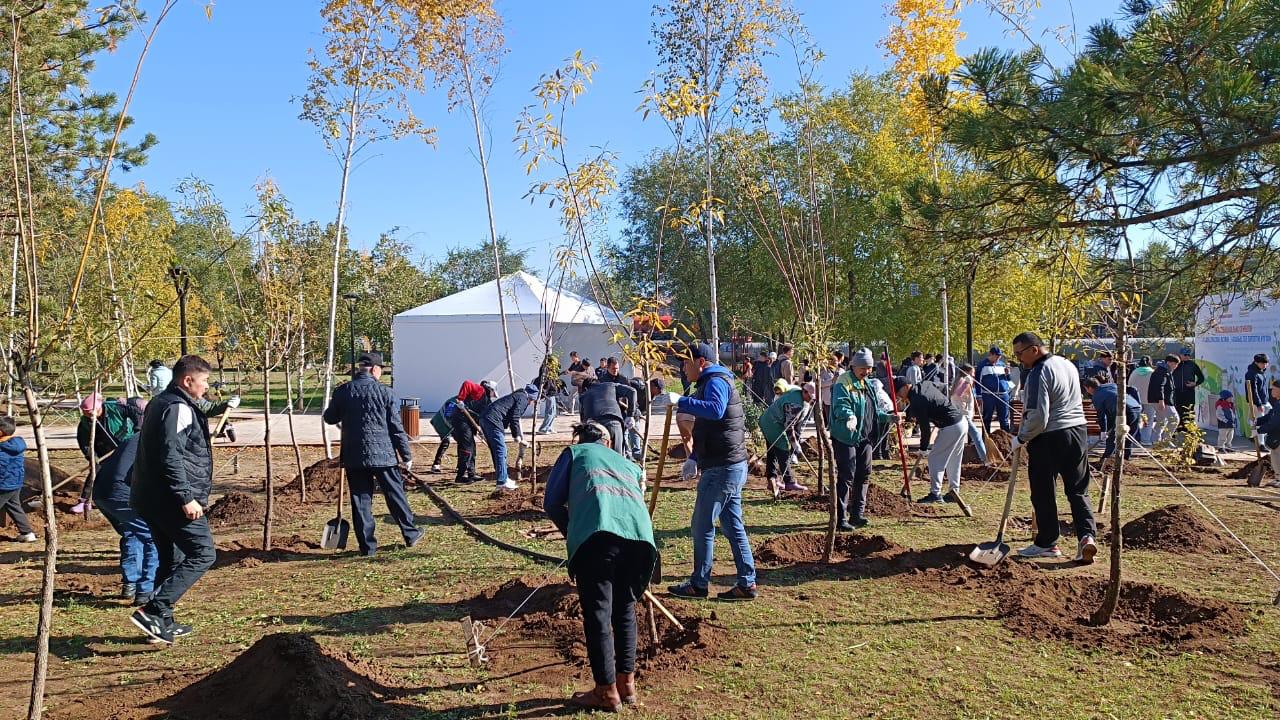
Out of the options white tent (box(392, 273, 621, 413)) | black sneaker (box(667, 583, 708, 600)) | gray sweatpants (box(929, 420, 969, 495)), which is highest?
white tent (box(392, 273, 621, 413))

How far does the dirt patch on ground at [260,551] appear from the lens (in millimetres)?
7612

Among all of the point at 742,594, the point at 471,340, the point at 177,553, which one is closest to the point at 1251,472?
the point at 742,594

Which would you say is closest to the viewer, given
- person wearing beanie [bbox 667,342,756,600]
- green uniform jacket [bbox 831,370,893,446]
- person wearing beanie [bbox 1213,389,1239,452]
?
person wearing beanie [bbox 667,342,756,600]

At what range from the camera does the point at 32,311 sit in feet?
10.8

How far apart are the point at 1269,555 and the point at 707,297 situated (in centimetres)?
2533

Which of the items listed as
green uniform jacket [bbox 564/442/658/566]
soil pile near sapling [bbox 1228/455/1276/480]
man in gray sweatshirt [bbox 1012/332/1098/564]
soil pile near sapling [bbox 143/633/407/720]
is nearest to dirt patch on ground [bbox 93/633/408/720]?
soil pile near sapling [bbox 143/633/407/720]

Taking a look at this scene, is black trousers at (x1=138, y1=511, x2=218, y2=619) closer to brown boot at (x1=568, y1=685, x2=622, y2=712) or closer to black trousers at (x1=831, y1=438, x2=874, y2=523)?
brown boot at (x1=568, y1=685, x2=622, y2=712)

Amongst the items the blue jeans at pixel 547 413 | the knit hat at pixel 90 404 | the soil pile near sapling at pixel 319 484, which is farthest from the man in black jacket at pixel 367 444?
the blue jeans at pixel 547 413

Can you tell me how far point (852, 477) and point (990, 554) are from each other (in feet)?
5.87

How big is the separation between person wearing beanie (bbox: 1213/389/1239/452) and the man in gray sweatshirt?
930 centimetres

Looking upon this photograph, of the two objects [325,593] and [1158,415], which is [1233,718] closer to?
[325,593]

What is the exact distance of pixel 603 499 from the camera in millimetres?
4172

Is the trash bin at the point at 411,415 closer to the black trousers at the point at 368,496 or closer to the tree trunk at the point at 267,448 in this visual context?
the tree trunk at the point at 267,448

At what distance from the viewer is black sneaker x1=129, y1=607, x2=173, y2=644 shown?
526 centimetres
